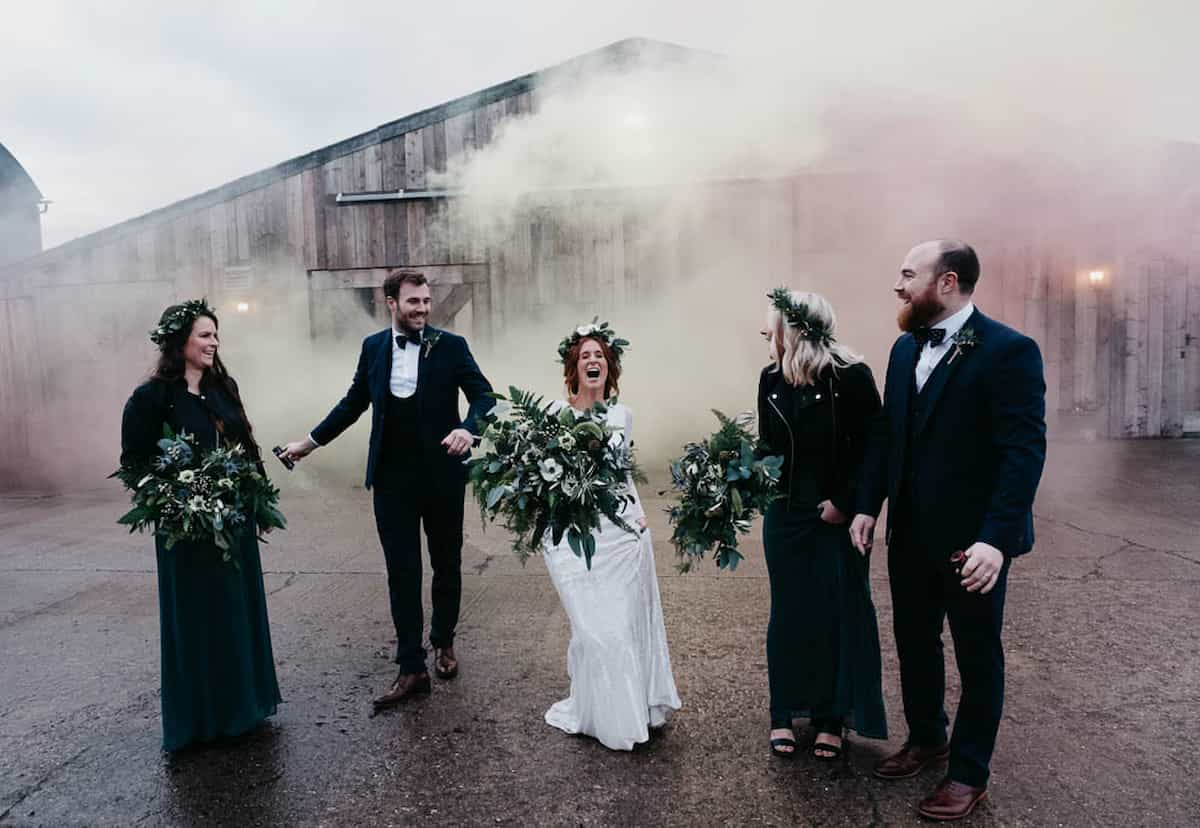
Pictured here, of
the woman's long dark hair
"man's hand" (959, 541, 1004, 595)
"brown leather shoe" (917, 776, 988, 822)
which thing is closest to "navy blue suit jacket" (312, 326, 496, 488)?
the woman's long dark hair

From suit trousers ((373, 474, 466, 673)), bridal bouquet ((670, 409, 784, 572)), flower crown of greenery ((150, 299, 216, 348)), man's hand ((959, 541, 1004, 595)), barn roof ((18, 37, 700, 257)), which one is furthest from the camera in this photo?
barn roof ((18, 37, 700, 257))

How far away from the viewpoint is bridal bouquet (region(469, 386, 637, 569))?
271 centimetres

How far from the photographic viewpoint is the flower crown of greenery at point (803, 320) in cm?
283

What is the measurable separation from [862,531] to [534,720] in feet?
4.95

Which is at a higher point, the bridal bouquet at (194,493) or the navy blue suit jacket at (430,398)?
the navy blue suit jacket at (430,398)

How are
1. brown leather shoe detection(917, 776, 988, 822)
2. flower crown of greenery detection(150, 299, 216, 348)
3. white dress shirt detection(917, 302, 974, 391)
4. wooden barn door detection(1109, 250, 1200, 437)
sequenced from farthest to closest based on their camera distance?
1. wooden barn door detection(1109, 250, 1200, 437)
2. flower crown of greenery detection(150, 299, 216, 348)
3. white dress shirt detection(917, 302, 974, 391)
4. brown leather shoe detection(917, 776, 988, 822)

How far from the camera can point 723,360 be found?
9.82 m

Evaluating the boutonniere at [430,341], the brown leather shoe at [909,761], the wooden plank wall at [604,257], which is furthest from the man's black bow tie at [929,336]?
the wooden plank wall at [604,257]

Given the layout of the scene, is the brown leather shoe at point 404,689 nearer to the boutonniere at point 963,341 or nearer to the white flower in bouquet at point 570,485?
the white flower in bouquet at point 570,485

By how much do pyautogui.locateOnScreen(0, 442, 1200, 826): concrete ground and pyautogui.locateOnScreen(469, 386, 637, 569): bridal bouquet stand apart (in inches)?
32.1

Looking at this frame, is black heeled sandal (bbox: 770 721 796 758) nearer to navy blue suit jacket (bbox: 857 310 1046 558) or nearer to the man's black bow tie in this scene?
navy blue suit jacket (bbox: 857 310 1046 558)

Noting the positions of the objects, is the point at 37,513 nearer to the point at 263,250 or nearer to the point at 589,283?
the point at 263,250

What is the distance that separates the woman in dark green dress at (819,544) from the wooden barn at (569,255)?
691 cm

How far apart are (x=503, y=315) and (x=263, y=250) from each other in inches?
128
